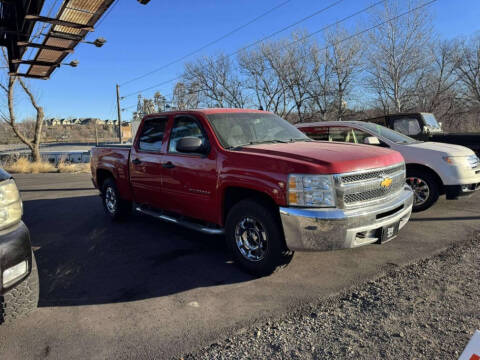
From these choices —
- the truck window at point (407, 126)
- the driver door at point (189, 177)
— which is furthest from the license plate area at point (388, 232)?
the truck window at point (407, 126)

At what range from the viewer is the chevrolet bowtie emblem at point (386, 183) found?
12.1ft

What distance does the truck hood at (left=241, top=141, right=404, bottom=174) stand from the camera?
10.9 ft

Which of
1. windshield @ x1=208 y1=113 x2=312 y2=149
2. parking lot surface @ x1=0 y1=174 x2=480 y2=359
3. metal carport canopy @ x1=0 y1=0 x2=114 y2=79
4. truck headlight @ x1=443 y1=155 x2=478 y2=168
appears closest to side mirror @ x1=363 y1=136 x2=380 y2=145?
truck headlight @ x1=443 y1=155 x2=478 y2=168

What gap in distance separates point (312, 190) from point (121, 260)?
2779mm

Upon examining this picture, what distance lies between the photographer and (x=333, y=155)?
11.5ft

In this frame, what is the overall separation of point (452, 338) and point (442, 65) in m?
37.9

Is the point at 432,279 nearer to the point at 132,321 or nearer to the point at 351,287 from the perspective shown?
the point at 351,287

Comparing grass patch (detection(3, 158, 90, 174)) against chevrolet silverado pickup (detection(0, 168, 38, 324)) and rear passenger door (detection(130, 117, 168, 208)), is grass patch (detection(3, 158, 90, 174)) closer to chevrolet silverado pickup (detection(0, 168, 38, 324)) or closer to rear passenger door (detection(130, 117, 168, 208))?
rear passenger door (detection(130, 117, 168, 208))

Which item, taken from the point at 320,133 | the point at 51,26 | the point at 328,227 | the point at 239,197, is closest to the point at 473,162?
the point at 320,133

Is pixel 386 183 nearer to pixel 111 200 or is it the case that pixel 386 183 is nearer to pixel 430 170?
pixel 430 170

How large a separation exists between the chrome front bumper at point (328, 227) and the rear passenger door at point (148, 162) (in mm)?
2390

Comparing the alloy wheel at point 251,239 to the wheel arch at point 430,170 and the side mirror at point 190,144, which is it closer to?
the side mirror at point 190,144

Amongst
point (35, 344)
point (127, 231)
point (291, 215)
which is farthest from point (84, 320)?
point (127, 231)

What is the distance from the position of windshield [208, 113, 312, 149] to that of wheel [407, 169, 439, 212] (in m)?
2.70
